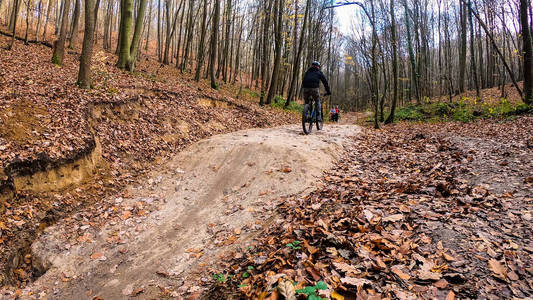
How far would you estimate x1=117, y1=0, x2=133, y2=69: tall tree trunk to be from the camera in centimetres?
1247

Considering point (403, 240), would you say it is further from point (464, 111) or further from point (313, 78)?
point (464, 111)

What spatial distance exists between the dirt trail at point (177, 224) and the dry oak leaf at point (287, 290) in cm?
173

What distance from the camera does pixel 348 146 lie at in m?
8.46

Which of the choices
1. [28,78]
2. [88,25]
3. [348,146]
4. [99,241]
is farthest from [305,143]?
[28,78]

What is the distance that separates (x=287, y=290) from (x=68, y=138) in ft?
20.9

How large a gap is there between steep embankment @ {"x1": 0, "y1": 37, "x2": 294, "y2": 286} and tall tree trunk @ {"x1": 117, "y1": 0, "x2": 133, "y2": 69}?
2.26m

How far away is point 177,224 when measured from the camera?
5262 mm

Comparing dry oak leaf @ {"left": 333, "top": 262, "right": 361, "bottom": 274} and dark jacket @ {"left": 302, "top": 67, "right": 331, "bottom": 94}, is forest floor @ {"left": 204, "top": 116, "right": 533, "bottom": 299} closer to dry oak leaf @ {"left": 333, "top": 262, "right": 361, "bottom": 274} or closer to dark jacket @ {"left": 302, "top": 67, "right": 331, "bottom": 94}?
dry oak leaf @ {"left": 333, "top": 262, "right": 361, "bottom": 274}

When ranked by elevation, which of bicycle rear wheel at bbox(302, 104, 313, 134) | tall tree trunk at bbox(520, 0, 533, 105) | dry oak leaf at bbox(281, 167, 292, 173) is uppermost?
tall tree trunk at bbox(520, 0, 533, 105)

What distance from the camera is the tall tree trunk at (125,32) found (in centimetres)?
1247

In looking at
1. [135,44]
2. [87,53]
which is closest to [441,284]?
[87,53]

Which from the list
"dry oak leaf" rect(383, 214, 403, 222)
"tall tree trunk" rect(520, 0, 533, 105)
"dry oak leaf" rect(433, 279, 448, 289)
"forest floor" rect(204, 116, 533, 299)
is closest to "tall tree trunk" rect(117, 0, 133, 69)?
"forest floor" rect(204, 116, 533, 299)

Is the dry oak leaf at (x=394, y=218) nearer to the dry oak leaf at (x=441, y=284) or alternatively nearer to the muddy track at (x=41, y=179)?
the dry oak leaf at (x=441, y=284)

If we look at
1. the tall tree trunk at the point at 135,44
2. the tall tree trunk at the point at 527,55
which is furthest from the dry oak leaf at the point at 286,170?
the tall tree trunk at the point at 527,55
